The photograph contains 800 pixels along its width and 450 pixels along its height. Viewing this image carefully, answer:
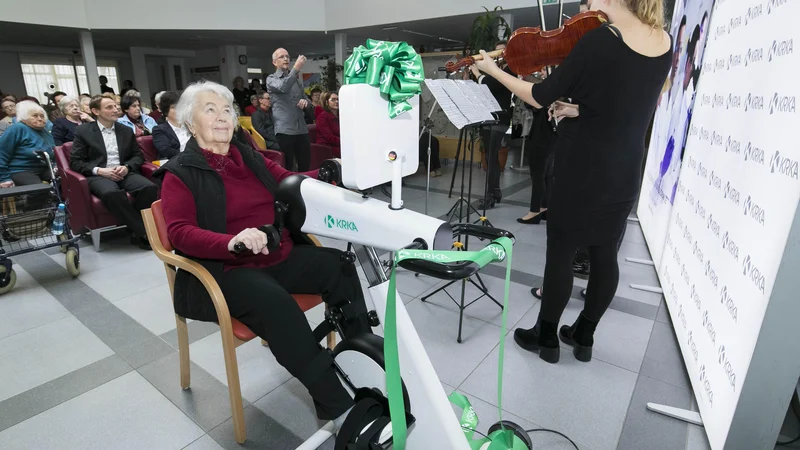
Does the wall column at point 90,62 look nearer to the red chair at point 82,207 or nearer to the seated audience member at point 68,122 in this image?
the seated audience member at point 68,122

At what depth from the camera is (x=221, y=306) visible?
53.4 inches

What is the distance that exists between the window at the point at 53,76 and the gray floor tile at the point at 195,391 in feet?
46.8

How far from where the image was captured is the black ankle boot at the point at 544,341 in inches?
76.0

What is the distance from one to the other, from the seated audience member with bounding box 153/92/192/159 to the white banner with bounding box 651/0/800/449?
3738 millimetres

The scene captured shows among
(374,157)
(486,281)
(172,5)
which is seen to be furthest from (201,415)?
(172,5)

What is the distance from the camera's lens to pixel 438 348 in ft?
6.84

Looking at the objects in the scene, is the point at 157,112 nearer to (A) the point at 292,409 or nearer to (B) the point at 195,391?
(B) the point at 195,391

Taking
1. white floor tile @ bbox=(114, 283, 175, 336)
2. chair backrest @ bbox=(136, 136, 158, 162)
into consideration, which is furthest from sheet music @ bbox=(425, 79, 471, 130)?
chair backrest @ bbox=(136, 136, 158, 162)

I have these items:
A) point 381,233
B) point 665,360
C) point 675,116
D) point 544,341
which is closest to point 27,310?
point 381,233

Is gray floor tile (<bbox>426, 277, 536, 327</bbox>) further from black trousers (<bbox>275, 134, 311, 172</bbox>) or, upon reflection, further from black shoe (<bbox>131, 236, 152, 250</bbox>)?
A: black trousers (<bbox>275, 134, 311, 172</bbox>)

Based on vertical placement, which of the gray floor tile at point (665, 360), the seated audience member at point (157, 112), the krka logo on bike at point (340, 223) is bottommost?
the gray floor tile at point (665, 360)

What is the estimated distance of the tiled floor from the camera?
158 cm

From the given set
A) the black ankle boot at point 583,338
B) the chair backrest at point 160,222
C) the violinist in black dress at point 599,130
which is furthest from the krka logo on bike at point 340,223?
the black ankle boot at point 583,338

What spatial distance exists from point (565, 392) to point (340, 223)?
1285mm
